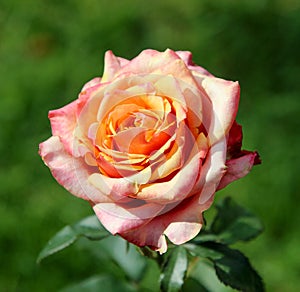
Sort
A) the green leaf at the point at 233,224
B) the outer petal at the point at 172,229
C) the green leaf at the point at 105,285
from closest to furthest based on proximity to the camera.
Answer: the outer petal at the point at 172,229
the green leaf at the point at 233,224
the green leaf at the point at 105,285

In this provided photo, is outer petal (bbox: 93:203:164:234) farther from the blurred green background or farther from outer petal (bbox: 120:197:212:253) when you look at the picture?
the blurred green background

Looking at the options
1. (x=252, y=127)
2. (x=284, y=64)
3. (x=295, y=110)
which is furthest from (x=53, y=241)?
(x=284, y=64)

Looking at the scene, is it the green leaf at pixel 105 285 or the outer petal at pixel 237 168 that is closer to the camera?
the outer petal at pixel 237 168

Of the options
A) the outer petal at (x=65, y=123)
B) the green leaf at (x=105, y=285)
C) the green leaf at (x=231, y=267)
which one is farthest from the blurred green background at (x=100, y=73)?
the outer petal at (x=65, y=123)

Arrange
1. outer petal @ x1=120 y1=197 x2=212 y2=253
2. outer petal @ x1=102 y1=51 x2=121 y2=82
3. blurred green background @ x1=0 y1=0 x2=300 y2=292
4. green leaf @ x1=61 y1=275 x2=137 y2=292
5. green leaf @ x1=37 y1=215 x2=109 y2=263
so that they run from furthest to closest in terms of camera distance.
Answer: blurred green background @ x1=0 y1=0 x2=300 y2=292 < green leaf @ x1=61 y1=275 x2=137 y2=292 < green leaf @ x1=37 y1=215 x2=109 y2=263 < outer petal @ x1=102 y1=51 x2=121 y2=82 < outer petal @ x1=120 y1=197 x2=212 y2=253

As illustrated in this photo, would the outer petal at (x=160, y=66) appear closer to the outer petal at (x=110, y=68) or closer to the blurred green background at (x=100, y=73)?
the outer petal at (x=110, y=68)

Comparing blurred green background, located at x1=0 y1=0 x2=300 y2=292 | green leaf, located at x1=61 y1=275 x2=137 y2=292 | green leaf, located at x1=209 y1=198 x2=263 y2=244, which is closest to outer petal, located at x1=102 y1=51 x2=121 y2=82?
green leaf, located at x1=209 y1=198 x2=263 y2=244
